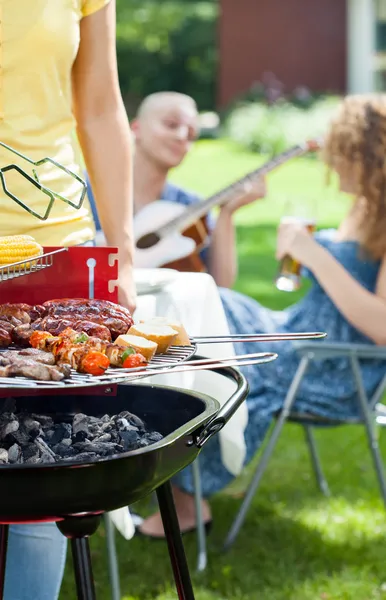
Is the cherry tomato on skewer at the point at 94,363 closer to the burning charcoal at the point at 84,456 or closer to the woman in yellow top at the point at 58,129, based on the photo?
Result: the burning charcoal at the point at 84,456

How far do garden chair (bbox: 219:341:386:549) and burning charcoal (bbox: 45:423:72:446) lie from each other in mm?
1548

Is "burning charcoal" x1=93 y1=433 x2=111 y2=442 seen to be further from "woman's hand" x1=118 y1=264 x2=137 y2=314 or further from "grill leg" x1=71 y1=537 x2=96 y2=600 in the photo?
"woman's hand" x1=118 y1=264 x2=137 y2=314

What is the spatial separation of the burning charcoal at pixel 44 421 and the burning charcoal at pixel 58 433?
0.01 m

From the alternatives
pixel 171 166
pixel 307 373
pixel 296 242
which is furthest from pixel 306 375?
pixel 171 166

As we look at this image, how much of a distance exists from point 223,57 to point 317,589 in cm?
2020

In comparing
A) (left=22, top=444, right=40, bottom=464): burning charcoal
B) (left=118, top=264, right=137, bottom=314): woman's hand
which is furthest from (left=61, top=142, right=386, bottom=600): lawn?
(left=22, top=444, right=40, bottom=464): burning charcoal

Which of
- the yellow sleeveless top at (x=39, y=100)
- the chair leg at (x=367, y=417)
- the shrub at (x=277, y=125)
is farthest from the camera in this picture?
the shrub at (x=277, y=125)

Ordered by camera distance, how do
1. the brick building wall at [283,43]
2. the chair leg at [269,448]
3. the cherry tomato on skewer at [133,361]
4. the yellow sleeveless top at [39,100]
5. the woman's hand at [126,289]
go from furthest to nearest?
the brick building wall at [283,43] → the chair leg at [269,448] → the woman's hand at [126,289] → the yellow sleeveless top at [39,100] → the cherry tomato on skewer at [133,361]

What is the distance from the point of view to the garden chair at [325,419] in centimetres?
316

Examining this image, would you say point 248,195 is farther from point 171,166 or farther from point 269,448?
point 269,448

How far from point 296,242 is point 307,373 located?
467mm

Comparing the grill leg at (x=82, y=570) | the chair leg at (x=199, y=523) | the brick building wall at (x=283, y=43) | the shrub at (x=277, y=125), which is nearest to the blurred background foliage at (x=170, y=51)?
the brick building wall at (x=283, y=43)

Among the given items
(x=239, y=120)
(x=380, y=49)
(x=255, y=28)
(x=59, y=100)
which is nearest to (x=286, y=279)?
(x=59, y=100)

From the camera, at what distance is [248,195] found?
3906mm
